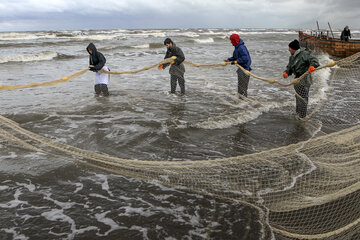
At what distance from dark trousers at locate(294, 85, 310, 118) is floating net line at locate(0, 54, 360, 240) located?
1.98 m

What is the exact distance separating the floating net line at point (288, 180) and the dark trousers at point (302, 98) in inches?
78.0

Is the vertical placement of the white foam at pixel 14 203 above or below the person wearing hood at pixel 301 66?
below

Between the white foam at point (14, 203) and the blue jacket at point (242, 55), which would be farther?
the blue jacket at point (242, 55)

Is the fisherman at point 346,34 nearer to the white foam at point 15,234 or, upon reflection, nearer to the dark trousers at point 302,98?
the dark trousers at point 302,98

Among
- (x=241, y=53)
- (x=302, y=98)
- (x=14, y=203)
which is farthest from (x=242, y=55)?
(x=14, y=203)

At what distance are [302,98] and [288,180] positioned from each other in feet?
9.45

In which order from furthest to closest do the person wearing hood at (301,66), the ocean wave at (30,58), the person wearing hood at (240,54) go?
1. the ocean wave at (30,58)
2. the person wearing hood at (240,54)
3. the person wearing hood at (301,66)

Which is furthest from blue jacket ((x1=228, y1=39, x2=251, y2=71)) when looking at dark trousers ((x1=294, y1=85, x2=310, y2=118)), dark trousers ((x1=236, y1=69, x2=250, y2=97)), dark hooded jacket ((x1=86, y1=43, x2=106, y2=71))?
dark hooded jacket ((x1=86, y1=43, x2=106, y2=71))

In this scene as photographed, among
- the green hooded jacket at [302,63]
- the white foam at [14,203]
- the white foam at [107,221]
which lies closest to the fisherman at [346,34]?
the green hooded jacket at [302,63]

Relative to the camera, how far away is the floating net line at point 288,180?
288 centimetres

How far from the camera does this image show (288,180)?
12.3 feet

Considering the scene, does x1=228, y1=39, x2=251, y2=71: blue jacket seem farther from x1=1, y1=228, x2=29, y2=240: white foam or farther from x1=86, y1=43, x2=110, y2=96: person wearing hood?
x1=1, y1=228, x2=29, y2=240: white foam

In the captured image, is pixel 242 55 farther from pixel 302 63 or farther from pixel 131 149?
pixel 131 149

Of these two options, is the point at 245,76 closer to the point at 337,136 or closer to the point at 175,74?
the point at 175,74
